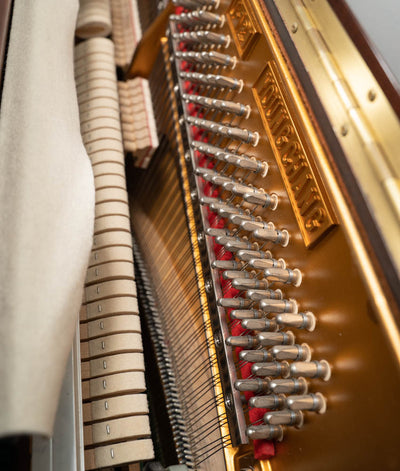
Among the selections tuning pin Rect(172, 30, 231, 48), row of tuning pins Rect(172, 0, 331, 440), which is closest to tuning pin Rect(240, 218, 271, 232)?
row of tuning pins Rect(172, 0, 331, 440)

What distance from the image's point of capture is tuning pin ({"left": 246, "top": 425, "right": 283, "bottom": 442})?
1167mm

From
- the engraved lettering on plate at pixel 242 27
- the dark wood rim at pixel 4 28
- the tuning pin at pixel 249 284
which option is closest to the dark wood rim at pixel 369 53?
the engraved lettering on plate at pixel 242 27

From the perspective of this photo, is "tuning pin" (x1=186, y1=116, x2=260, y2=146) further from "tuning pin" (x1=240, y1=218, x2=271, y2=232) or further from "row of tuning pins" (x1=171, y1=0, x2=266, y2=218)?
"tuning pin" (x1=240, y1=218, x2=271, y2=232)

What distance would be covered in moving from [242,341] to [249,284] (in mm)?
149

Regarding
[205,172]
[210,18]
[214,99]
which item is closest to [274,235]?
[205,172]

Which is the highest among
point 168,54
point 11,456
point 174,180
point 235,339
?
point 168,54

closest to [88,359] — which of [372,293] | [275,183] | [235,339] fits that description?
[235,339]

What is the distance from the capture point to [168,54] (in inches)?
86.3

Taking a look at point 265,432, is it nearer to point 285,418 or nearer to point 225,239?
point 285,418

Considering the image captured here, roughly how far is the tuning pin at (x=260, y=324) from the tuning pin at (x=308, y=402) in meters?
0.19

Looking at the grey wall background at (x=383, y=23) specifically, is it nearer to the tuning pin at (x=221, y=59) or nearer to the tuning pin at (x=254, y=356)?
the tuning pin at (x=221, y=59)

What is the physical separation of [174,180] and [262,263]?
0.88 meters

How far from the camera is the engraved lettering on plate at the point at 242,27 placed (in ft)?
5.18

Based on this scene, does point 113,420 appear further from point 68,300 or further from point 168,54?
point 168,54
